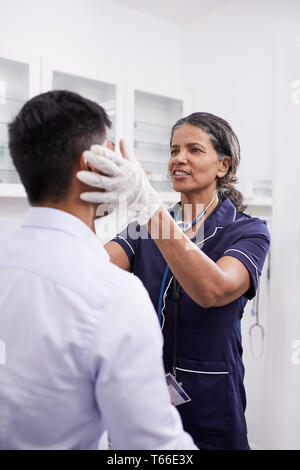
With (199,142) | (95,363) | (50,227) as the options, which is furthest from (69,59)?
(95,363)

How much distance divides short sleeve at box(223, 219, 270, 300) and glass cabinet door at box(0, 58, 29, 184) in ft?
4.57

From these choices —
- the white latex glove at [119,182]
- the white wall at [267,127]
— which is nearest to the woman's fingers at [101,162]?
the white latex glove at [119,182]

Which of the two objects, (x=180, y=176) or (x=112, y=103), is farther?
(x=112, y=103)

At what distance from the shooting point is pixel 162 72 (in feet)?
11.1

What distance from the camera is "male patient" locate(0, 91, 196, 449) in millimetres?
729

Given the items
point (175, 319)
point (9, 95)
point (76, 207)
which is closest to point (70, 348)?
point (76, 207)

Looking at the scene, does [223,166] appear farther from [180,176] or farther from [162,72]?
[162,72]

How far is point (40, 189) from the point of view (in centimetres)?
86

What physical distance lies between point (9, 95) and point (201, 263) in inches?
66.7

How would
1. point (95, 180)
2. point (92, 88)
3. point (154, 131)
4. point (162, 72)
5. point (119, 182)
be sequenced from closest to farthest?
point (95, 180), point (119, 182), point (92, 88), point (154, 131), point (162, 72)

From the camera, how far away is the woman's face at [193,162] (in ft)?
4.86

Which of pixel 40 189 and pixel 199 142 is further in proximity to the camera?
pixel 199 142

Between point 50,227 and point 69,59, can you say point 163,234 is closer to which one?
point 50,227
